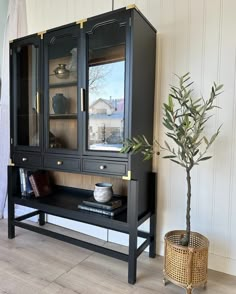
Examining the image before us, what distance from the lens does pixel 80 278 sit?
5.51 feet

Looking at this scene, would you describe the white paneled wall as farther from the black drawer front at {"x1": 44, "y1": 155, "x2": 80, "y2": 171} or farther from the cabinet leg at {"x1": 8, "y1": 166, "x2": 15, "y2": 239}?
→ the cabinet leg at {"x1": 8, "y1": 166, "x2": 15, "y2": 239}

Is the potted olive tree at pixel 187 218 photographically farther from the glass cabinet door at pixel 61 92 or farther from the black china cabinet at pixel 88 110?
the glass cabinet door at pixel 61 92

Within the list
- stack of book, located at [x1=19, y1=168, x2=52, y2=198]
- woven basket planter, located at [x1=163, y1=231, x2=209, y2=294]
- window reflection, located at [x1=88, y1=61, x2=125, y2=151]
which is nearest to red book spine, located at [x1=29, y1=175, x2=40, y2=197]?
stack of book, located at [x1=19, y1=168, x2=52, y2=198]

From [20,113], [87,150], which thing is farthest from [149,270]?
[20,113]

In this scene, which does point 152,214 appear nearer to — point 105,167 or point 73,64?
point 105,167

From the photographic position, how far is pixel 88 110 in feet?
6.09

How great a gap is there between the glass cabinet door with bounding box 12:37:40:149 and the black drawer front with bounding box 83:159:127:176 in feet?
1.90

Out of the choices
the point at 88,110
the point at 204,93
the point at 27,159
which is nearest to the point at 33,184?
the point at 27,159

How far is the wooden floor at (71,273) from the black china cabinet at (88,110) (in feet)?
0.44

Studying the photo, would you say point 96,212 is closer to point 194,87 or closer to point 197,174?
point 197,174

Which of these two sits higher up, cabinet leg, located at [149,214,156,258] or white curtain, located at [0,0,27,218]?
white curtain, located at [0,0,27,218]

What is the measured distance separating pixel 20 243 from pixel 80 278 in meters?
0.81

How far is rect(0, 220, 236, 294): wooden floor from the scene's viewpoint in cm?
157

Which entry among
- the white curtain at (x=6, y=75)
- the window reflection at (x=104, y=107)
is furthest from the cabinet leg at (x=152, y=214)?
the white curtain at (x=6, y=75)
